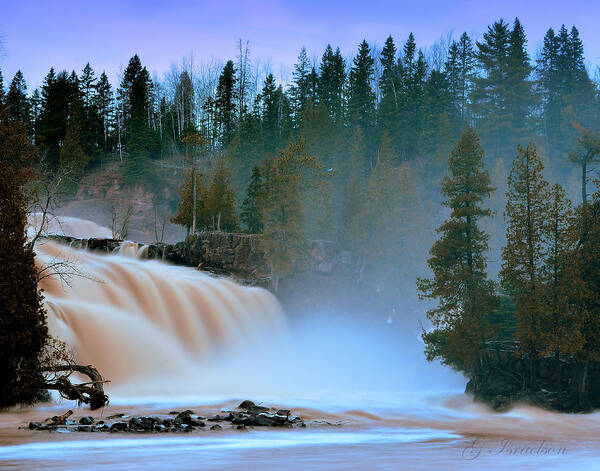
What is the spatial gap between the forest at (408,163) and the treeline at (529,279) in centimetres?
10

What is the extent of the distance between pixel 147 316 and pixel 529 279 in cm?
2137

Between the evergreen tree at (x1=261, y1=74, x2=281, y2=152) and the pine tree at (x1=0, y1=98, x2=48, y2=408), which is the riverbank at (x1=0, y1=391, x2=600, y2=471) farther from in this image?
the evergreen tree at (x1=261, y1=74, x2=281, y2=152)

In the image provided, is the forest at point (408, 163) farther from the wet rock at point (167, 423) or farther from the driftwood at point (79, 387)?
the wet rock at point (167, 423)

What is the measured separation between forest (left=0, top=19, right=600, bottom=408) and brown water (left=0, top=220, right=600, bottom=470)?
5.01 metres

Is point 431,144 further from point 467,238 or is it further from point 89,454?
point 89,454

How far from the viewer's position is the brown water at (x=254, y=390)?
11734 millimetres

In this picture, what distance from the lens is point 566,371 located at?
2923 centimetres

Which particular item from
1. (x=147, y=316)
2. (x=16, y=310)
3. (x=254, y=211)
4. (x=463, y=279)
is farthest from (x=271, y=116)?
(x=16, y=310)

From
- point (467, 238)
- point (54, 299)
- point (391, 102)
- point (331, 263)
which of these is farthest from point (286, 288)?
point (391, 102)

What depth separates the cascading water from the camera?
26445 millimetres

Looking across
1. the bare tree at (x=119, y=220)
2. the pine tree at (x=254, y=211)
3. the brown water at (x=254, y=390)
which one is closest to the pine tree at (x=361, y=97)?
the pine tree at (x=254, y=211)

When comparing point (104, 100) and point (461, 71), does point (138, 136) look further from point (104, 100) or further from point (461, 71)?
point (461, 71)

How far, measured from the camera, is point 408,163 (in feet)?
262

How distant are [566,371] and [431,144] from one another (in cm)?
5492
